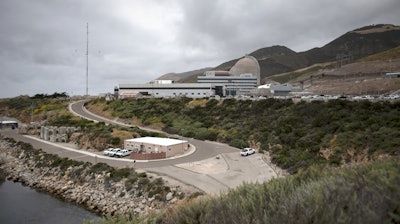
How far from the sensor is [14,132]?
5116cm

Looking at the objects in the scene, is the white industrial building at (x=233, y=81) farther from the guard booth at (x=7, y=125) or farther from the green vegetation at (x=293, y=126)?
the guard booth at (x=7, y=125)

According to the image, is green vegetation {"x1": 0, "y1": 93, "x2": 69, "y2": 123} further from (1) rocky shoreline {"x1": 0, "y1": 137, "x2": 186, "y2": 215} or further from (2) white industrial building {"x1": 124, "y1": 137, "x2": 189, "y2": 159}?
(2) white industrial building {"x1": 124, "y1": 137, "x2": 189, "y2": 159}

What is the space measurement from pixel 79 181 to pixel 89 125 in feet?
71.4

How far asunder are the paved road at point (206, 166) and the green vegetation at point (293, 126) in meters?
2.57

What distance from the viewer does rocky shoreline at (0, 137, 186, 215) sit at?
64.5ft

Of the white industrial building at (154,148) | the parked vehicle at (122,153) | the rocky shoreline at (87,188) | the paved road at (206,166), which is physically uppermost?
the white industrial building at (154,148)

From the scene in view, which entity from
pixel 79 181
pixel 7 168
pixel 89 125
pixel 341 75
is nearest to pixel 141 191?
pixel 79 181

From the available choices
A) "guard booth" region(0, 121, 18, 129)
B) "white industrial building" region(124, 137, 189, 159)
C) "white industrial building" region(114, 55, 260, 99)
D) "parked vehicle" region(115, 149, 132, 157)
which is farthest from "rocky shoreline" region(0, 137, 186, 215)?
"white industrial building" region(114, 55, 260, 99)

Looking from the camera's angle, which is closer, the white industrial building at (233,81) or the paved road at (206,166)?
the paved road at (206,166)

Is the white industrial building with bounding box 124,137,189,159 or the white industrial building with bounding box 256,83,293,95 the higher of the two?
the white industrial building with bounding box 256,83,293,95

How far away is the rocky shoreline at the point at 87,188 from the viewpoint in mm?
19656

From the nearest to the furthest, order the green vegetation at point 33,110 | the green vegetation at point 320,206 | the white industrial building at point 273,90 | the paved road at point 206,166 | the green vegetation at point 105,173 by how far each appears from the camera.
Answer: the green vegetation at point 320,206 < the green vegetation at point 105,173 < the paved road at point 206,166 < the green vegetation at point 33,110 < the white industrial building at point 273,90

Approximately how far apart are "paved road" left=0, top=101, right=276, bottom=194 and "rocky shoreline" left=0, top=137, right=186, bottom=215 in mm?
2147

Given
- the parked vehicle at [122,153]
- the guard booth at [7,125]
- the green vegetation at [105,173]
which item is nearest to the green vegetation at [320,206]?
the green vegetation at [105,173]
